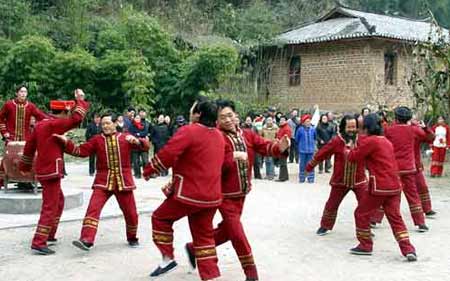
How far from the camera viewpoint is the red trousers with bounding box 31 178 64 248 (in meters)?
7.77

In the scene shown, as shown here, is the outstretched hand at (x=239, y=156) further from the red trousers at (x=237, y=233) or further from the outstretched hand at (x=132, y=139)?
the outstretched hand at (x=132, y=139)

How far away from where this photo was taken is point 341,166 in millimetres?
8938

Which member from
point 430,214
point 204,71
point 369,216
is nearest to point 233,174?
point 369,216

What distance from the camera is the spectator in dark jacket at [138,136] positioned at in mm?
16487

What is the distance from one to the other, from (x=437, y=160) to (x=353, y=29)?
12.7 meters

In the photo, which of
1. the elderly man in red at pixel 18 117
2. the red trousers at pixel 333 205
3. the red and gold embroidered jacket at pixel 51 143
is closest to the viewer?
the red and gold embroidered jacket at pixel 51 143

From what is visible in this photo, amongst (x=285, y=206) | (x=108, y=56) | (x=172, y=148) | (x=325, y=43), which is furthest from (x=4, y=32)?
(x=172, y=148)

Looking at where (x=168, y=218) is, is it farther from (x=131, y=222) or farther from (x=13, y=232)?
(x=13, y=232)

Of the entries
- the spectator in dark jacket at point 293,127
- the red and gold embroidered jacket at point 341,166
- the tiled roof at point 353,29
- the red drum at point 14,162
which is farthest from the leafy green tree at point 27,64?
the red and gold embroidered jacket at point 341,166

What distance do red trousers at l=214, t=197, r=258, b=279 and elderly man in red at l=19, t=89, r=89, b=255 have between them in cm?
217

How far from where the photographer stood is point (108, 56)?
86.4 ft

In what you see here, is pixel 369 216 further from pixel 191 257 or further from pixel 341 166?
pixel 191 257

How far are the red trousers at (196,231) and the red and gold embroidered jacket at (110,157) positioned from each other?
57.9 inches

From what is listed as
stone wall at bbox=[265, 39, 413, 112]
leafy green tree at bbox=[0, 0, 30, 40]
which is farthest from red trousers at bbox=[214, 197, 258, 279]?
leafy green tree at bbox=[0, 0, 30, 40]
